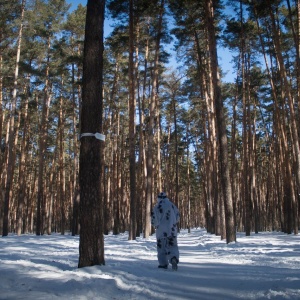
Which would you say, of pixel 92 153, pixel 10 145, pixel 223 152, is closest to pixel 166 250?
pixel 92 153

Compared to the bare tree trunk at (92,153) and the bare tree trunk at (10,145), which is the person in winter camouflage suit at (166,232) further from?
the bare tree trunk at (10,145)

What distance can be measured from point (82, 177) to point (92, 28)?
281 centimetres

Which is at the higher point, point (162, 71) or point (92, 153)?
point (162, 71)

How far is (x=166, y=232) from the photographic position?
6051 millimetres

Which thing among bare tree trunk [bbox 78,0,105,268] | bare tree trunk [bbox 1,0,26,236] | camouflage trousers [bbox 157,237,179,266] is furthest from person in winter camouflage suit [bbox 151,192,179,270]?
bare tree trunk [bbox 1,0,26,236]

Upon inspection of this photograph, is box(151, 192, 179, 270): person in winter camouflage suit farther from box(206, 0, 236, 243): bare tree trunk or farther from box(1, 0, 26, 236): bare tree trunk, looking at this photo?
box(1, 0, 26, 236): bare tree trunk

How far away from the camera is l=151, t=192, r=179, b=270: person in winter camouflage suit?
5.86 m

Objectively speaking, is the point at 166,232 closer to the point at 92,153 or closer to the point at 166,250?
the point at 166,250

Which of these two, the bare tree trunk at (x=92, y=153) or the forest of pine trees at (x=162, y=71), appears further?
the forest of pine trees at (x=162, y=71)

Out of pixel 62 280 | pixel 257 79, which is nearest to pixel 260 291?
pixel 62 280

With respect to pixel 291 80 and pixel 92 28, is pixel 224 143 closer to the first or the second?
pixel 92 28

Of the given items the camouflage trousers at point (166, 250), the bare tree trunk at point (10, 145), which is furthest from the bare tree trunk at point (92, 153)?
the bare tree trunk at point (10, 145)

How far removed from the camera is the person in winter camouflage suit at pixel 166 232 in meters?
5.86

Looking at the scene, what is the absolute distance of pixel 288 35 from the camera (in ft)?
53.4
